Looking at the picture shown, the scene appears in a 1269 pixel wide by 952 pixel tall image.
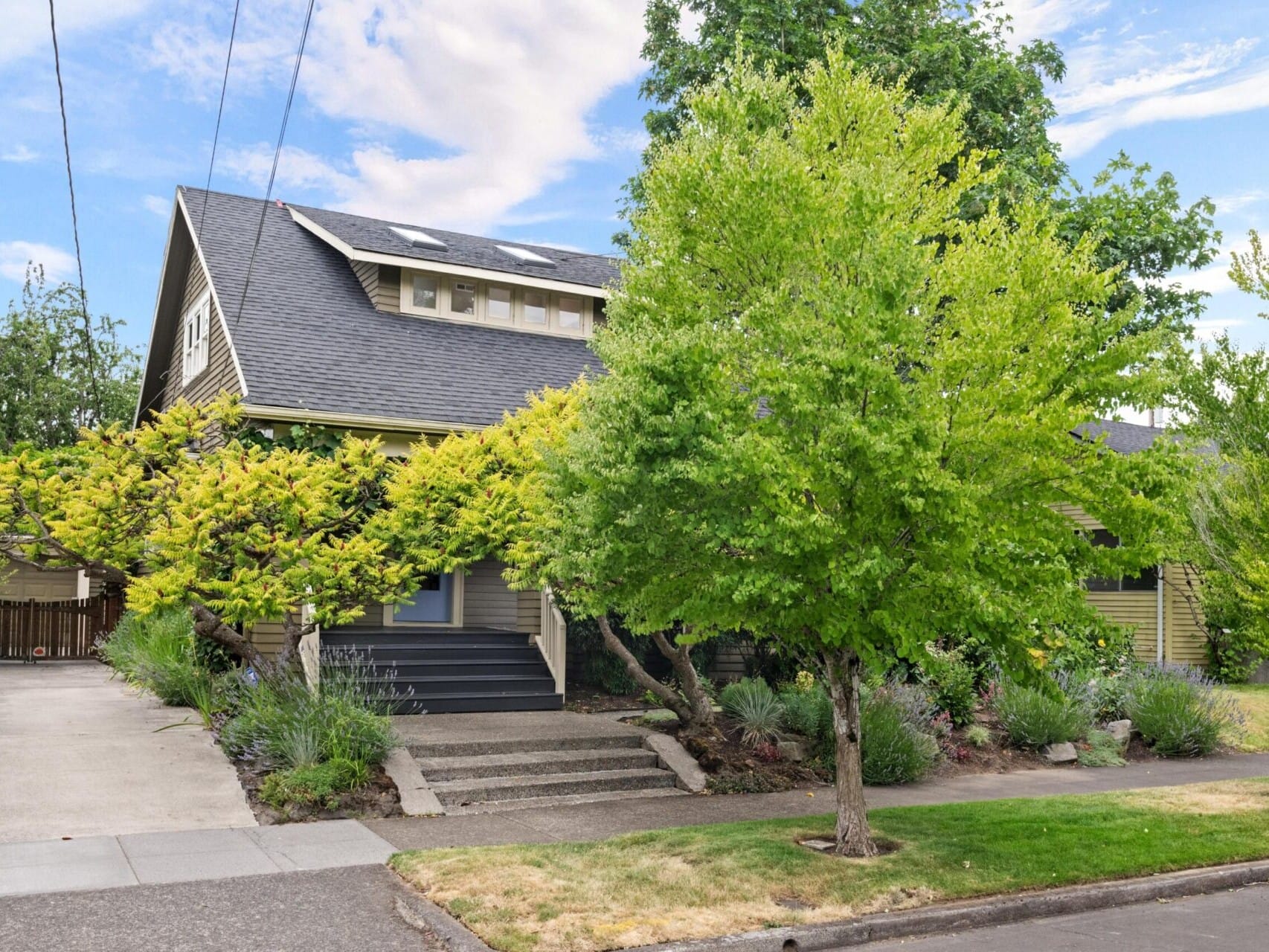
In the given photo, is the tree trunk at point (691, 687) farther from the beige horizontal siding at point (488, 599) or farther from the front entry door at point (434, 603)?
the front entry door at point (434, 603)

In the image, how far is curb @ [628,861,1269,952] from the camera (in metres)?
6.61

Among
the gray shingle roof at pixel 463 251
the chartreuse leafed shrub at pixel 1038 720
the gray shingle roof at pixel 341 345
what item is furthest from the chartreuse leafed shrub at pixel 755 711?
the gray shingle roof at pixel 463 251

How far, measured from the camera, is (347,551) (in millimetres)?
11398

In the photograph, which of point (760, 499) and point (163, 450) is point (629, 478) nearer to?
point (760, 499)

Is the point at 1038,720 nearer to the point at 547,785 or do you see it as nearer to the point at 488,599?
the point at 547,785

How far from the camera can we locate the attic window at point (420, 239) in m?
20.9

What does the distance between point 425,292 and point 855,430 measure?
14.5 metres

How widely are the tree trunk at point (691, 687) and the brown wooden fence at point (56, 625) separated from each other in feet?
A: 50.1

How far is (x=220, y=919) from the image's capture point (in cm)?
665

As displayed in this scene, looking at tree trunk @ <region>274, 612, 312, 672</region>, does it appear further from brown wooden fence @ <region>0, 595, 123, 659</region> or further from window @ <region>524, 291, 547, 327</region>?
brown wooden fence @ <region>0, 595, 123, 659</region>

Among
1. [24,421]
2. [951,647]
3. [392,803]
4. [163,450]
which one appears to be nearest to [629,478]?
[392,803]

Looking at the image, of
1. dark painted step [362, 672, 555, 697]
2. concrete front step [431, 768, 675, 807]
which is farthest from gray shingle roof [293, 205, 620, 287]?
concrete front step [431, 768, 675, 807]

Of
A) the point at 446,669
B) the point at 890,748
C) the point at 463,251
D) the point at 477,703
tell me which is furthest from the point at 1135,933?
the point at 463,251

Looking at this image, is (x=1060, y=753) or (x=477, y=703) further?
(x=477, y=703)
